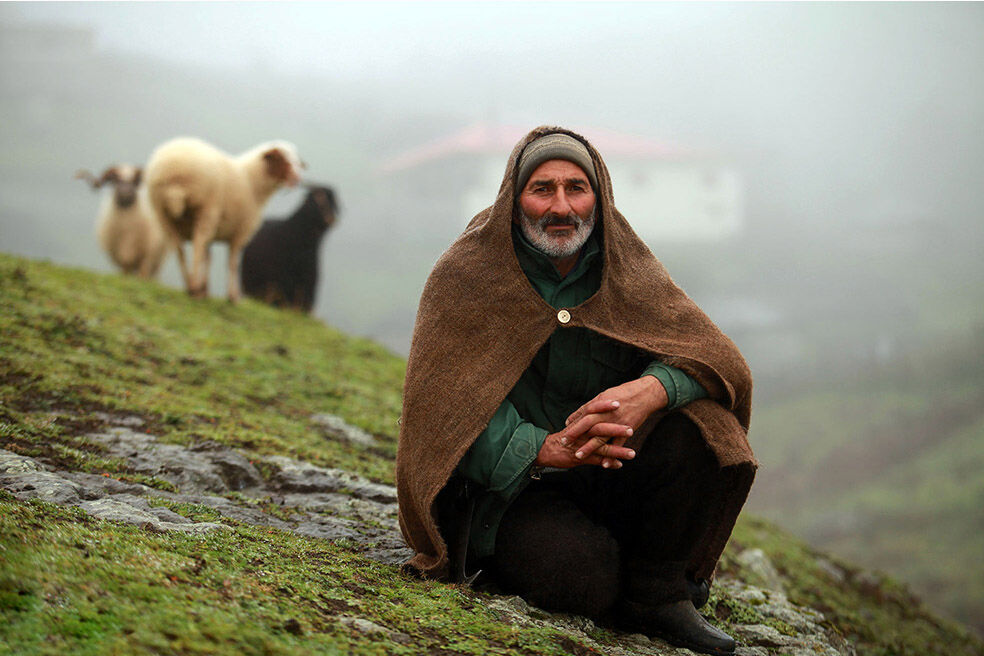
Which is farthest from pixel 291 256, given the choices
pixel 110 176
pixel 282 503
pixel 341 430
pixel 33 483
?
pixel 33 483

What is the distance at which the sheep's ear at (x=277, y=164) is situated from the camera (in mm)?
9492

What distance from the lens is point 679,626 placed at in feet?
9.57

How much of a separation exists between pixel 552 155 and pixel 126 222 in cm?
985

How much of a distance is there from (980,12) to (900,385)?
27.8m

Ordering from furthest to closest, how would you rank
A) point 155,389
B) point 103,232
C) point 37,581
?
point 103,232 → point 155,389 → point 37,581

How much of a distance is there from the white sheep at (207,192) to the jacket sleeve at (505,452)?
6.61 meters

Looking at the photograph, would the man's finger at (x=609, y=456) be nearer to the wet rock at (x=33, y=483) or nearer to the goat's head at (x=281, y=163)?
the wet rock at (x=33, y=483)

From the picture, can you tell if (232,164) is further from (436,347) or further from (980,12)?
(980,12)

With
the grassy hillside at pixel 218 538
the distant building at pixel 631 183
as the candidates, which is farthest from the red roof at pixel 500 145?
the grassy hillside at pixel 218 538

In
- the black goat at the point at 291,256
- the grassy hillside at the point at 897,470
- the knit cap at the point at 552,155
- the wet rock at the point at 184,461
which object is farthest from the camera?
the grassy hillside at the point at 897,470

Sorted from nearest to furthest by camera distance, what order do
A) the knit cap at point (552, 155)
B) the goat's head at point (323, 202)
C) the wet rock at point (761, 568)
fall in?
the knit cap at point (552, 155) < the wet rock at point (761, 568) < the goat's head at point (323, 202)

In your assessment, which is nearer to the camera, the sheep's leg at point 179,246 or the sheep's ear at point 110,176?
the sheep's leg at point 179,246

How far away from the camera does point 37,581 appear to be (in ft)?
6.46

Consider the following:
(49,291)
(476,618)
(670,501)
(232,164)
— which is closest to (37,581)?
(476,618)
